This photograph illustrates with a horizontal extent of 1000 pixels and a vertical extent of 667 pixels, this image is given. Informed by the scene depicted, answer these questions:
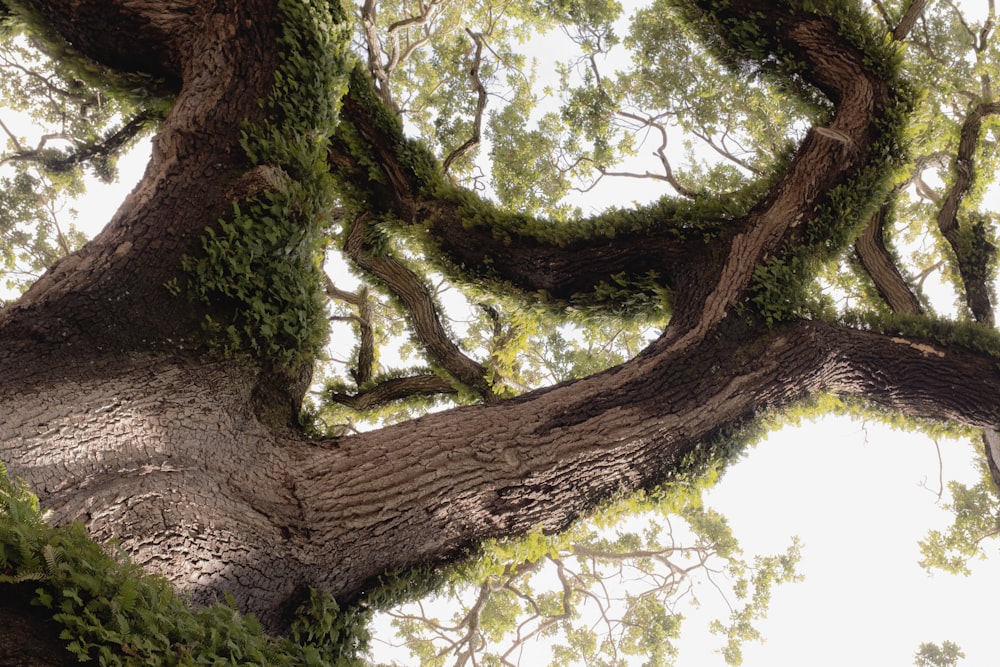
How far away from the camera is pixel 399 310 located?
24.0 ft

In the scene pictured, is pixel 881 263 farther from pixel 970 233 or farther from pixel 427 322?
pixel 427 322

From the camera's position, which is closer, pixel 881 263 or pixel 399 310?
pixel 881 263

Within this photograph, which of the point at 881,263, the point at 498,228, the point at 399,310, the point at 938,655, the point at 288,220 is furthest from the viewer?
the point at 938,655

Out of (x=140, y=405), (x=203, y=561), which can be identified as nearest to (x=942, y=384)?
(x=203, y=561)

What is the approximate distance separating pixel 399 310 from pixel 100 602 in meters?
5.35

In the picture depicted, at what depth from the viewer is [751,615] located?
10.1m

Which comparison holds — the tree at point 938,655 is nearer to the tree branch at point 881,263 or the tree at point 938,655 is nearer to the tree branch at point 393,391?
the tree branch at point 881,263

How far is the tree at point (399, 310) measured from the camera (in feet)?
11.5

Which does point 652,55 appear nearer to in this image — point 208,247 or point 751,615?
point 208,247

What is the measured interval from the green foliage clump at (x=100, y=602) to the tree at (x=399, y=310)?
0.05m

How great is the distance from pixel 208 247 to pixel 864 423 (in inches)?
289

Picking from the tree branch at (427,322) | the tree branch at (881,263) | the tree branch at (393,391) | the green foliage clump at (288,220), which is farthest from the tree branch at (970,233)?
the green foliage clump at (288,220)

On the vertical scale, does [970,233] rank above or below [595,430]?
above

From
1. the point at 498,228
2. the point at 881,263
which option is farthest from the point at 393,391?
the point at 881,263
